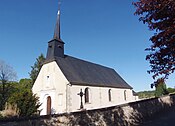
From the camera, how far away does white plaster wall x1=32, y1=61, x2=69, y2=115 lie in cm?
1786

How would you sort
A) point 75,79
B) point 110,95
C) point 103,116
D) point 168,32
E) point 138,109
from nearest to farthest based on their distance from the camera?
point 168,32, point 103,116, point 138,109, point 75,79, point 110,95

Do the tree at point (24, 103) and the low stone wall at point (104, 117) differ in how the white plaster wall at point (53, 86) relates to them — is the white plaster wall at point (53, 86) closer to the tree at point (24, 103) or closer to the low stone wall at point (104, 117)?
the tree at point (24, 103)

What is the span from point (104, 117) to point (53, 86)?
13.3m

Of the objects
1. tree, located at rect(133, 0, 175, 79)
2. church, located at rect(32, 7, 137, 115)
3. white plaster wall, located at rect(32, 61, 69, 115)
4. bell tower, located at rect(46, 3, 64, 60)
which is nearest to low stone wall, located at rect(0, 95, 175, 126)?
tree, located at rect(133, 0, 175, 79)

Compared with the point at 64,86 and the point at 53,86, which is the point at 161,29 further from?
the point at 53,86

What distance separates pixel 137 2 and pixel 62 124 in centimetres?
480

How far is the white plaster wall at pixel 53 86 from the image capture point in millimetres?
17859

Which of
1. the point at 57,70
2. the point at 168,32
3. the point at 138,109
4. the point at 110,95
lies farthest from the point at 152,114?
the point at 110,95

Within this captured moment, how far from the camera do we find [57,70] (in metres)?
19.2

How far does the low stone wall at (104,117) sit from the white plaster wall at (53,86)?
9749mm

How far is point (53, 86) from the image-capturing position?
19344 millimetres

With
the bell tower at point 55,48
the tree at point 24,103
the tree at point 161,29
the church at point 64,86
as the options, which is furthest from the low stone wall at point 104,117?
the bell tower at point 55,48

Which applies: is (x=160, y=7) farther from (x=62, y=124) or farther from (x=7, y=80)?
(x=7, y=80)

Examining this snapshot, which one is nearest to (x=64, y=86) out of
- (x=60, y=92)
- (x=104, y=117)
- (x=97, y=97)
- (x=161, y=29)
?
(x=60, y=92)
